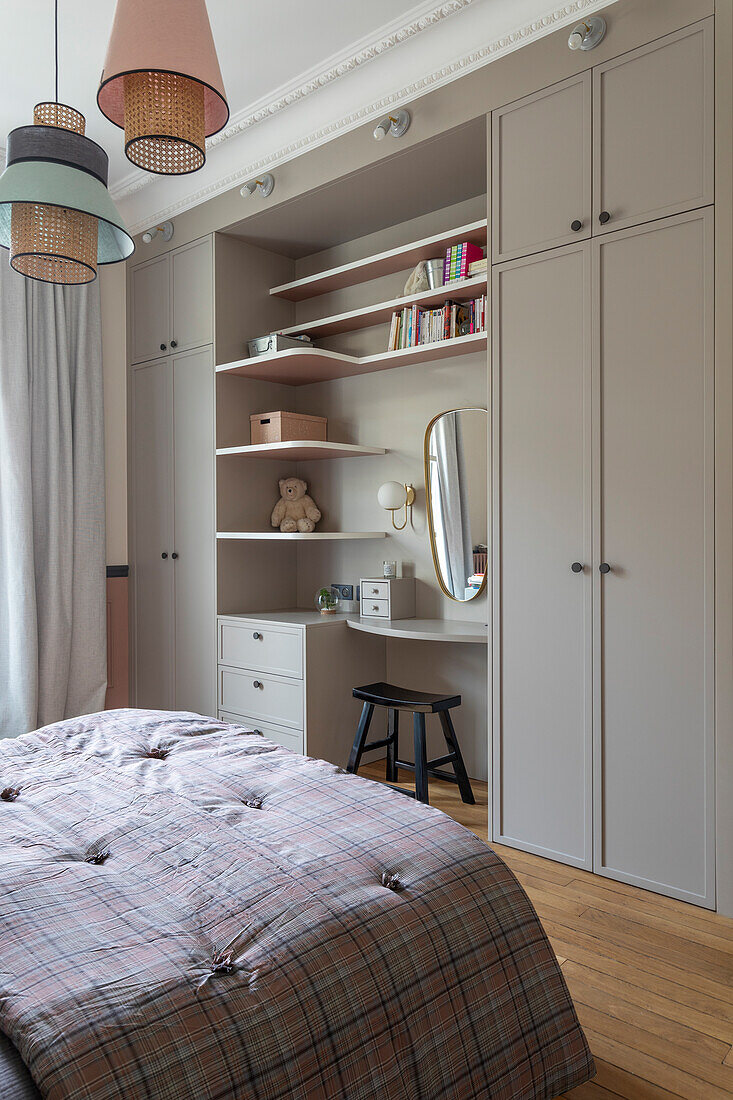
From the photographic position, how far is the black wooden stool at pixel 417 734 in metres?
3.08

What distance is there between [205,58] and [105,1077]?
6.03 ft

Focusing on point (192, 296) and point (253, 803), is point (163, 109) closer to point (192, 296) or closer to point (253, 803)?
point (253, 803)

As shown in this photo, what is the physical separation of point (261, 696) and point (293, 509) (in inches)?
40.4

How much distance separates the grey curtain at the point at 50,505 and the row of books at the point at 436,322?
176cm

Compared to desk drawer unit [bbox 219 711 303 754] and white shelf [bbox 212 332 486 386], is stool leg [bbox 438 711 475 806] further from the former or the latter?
white shelf [bbox 212 332 486 386]

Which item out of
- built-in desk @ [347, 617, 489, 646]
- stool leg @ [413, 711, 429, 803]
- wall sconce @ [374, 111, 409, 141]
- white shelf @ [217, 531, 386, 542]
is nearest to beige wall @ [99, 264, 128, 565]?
white shelf @ [217, 531, 386, 542]

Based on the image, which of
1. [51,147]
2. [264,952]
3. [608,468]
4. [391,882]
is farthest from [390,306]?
[264,952]

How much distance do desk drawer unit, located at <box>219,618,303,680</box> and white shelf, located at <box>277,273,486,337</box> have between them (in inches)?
58.1

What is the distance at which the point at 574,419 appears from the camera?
260 centimetres

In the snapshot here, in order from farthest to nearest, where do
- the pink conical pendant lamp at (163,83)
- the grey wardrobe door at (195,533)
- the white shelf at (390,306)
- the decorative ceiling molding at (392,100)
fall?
the grey wardrobe door at (195,533) < the white shelf at (390,306) < the decorative ceiling molding at (392,100) < the pink conical pendant lamp at (163,83)

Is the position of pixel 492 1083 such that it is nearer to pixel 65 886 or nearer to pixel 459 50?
pixel 65 886

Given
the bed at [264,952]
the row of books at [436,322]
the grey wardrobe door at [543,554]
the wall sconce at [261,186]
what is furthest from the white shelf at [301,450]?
the bed at [264,952]

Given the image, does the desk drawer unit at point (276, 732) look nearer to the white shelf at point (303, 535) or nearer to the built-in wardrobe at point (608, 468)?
the white shelf at point (303, 535)

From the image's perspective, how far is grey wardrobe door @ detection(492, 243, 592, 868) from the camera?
2.60m
